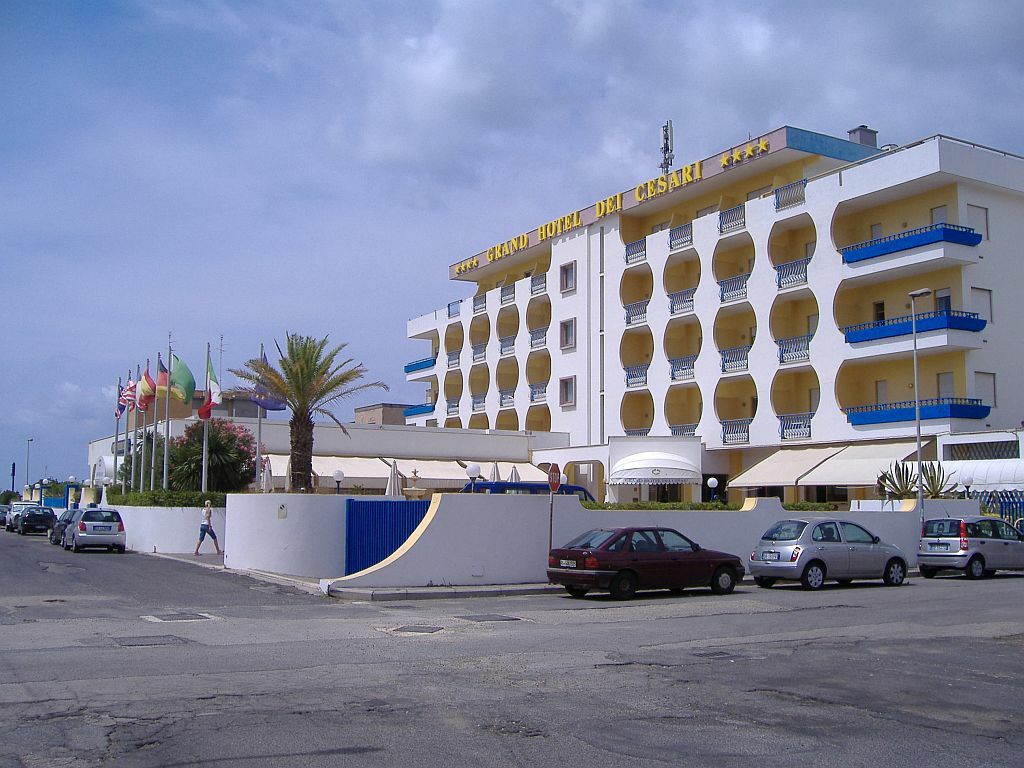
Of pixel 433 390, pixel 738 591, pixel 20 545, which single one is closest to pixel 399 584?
pixel 738 591

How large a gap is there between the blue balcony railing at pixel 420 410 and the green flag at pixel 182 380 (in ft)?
98.8

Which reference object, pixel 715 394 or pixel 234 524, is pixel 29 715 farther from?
pixel 715 394

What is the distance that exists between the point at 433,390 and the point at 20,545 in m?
34.3

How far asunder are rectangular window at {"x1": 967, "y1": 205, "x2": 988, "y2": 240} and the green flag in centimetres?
3177

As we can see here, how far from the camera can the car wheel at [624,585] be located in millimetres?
20438

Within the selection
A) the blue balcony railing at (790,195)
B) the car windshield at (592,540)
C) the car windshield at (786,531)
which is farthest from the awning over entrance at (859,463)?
the car windshield at (592,540)

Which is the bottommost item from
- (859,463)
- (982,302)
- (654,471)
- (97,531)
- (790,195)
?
(97,531)

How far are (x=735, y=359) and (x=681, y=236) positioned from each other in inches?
274

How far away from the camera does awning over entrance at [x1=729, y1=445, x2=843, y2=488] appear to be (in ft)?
134

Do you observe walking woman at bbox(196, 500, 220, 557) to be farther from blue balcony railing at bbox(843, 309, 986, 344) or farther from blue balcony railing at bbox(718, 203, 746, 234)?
blue balcony railing at bbox(718, 203, 746, 234)

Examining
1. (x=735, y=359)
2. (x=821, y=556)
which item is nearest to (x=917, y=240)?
(x=735, y=359)

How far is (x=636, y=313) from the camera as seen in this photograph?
5269 centimetres

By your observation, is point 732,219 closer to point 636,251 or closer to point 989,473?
point 636,251

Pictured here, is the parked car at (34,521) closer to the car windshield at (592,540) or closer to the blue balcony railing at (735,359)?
the blue balcony railing at (735,359)
